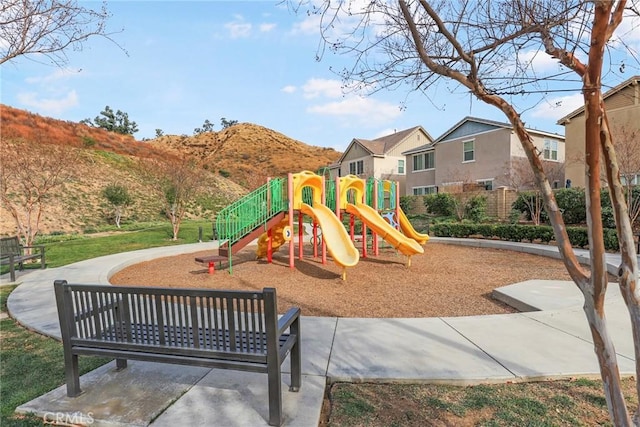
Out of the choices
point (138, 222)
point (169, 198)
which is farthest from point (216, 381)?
point (138, 222)

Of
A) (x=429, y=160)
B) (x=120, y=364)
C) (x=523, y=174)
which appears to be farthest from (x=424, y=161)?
(x=120, y=364)

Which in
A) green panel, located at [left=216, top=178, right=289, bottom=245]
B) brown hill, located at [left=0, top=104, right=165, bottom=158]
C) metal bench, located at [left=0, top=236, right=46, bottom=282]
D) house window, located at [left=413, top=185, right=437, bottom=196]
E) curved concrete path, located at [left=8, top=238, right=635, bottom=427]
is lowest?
curved concrete path, located at [left=8, top=238, right=635, bottom=427]

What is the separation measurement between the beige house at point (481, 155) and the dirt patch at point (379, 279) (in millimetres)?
13019

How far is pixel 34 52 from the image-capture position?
155 inches

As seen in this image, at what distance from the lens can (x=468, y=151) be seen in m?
25.0

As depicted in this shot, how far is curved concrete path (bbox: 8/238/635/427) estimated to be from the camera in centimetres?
261

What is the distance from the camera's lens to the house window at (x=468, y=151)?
2473 cm

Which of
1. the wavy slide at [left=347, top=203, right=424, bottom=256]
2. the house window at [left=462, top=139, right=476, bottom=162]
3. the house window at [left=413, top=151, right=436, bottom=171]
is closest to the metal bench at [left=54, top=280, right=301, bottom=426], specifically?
the wavy slide at [left=347, top=203, right=424, bottom=256]

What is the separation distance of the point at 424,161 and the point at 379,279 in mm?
23660

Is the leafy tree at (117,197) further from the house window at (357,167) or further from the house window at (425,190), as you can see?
the house window at (425,190)

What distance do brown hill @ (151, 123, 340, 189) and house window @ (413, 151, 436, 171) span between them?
40.6 m

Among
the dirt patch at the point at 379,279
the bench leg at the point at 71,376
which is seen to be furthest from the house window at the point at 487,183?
the bench leg at the point at 71,376

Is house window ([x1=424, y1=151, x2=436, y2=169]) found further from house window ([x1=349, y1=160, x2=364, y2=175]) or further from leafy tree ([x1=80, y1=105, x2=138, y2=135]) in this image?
leafy tree ([x1=80, y1=105, x2=138, y2=135])

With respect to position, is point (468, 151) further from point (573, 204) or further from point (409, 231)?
point (409, 231)
